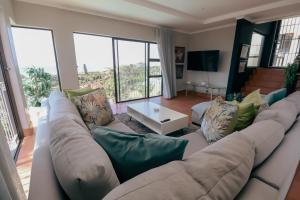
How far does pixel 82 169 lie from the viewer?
0.53 m

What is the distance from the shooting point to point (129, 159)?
0.67 metres

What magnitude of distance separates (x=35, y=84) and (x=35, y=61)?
0.47 metres

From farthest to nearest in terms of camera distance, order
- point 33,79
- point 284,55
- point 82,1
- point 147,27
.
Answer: point 284,55, point 147,27, point 33,79, point 82,1

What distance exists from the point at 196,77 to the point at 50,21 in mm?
4629

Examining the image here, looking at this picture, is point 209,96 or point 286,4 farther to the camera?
point 209,96

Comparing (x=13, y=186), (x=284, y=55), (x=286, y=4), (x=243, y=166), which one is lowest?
(x=13, y=186)

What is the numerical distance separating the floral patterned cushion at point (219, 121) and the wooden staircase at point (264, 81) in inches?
144

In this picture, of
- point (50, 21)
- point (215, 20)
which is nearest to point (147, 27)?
point (215, 20)

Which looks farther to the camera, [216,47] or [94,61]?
[216,47]

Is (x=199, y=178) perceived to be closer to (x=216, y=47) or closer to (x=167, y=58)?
(x=167, y=58)

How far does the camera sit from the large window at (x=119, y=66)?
3.77 metres

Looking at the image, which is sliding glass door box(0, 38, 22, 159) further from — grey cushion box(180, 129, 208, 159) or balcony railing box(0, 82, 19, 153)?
grey cushion box(180, 129, 208, 159)

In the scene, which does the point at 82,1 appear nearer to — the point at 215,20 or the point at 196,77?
the point at 215,20

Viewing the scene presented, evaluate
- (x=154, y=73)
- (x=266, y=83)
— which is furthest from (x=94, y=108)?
(x=266, y=83)
